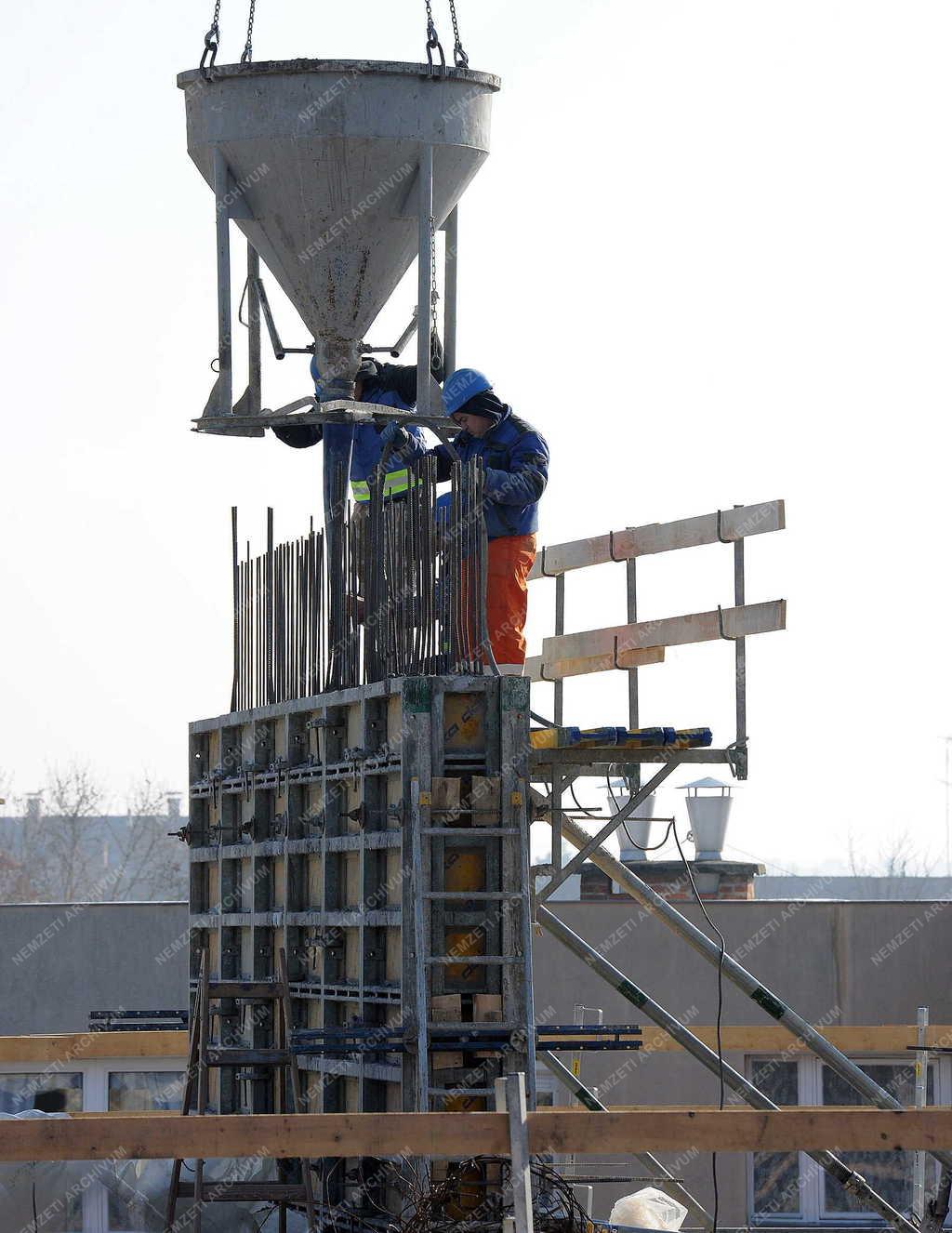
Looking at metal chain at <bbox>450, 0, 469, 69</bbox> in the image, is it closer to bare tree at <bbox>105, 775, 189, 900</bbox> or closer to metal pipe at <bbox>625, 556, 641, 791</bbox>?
metal pipe at <bbox>625, 556, 641, 791</bbox>

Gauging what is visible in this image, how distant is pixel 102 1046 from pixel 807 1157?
6596 mm

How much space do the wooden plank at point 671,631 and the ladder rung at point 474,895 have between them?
2879mm

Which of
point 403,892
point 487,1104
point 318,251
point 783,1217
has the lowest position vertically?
point 783,1217

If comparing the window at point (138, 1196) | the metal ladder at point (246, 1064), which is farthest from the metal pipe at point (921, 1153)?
the window at point (138, 1196)

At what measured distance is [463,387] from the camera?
43.6 ft

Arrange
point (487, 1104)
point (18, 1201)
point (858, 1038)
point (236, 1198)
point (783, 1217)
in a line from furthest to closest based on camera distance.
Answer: point (783, 1217) < point (858, 1038) < point (18, 1201) < point (236, 1198) < point (487, 1104)

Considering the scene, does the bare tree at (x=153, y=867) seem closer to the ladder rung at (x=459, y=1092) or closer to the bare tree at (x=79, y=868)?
the bare tree at (x=79, y=868)

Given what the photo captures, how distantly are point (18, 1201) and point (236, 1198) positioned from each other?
7.05 ft

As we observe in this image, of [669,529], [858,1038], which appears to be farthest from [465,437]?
[858,1038]

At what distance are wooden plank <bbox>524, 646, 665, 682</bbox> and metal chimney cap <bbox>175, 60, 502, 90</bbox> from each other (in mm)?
4135

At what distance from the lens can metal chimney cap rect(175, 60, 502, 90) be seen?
1342cm

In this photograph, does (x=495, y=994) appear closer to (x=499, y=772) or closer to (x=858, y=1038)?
(x=499, y=772)

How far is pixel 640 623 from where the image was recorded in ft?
45.3

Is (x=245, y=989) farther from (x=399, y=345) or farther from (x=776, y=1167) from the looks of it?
(x=776, y=1167)
